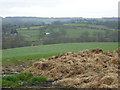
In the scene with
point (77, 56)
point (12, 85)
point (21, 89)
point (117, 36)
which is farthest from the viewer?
point (117, 36)

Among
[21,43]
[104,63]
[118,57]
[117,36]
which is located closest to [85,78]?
[104,63]

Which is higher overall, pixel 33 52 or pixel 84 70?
pixel 84 70

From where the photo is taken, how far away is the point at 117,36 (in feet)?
155

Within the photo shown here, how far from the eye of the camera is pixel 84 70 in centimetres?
1436

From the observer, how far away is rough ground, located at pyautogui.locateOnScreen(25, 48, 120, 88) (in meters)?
11.7

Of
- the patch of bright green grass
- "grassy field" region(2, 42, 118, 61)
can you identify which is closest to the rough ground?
the patch of bright green grass

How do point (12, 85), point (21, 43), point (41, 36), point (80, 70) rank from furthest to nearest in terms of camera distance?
1. point (41, 36)
2. point (21, 43)
3. point (80, 70)
4. point (12, 85)

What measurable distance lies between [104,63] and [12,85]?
5.97 meters

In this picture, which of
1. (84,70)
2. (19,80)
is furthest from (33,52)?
(19,80)

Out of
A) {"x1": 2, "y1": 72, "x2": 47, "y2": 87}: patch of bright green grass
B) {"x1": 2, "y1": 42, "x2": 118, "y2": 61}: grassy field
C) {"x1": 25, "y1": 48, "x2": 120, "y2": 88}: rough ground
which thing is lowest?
{"x1": 2, "y1": 42, "x2": 118, "y2": 61}: grassy field

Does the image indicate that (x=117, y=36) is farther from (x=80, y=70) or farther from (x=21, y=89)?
(x=21, y=89)

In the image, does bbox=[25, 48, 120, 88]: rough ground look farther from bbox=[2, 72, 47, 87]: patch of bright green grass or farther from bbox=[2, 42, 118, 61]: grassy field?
bbox=[2, 42, 118, 61]: grassy field

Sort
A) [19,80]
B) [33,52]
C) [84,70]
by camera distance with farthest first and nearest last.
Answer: [33,52]
[84,70]
[19,80]

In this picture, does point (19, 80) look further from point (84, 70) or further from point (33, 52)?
point (33, 52)
